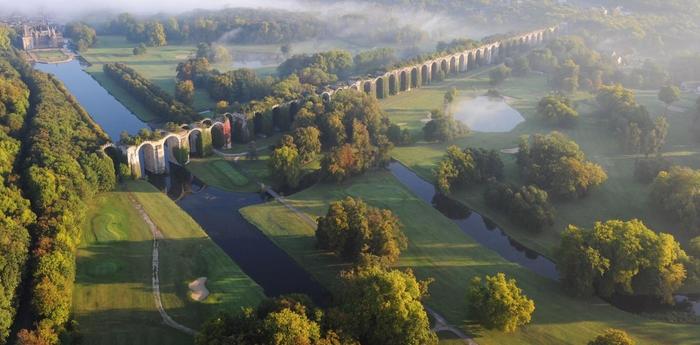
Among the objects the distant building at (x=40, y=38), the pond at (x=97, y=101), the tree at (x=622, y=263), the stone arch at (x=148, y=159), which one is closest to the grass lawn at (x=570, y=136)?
the tree at (x=622, y=263)

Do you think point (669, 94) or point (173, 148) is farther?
point (669, 94)

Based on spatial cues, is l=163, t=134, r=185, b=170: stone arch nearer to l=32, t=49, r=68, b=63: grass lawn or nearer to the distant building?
l=32, t=49, r=68, b=63: grass lawn

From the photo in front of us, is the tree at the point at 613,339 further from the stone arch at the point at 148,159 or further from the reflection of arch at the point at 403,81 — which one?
the reflection of arch at the point at 403,81

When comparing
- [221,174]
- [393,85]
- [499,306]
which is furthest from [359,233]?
[393,85]

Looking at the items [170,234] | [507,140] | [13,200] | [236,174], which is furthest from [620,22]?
[13,200]

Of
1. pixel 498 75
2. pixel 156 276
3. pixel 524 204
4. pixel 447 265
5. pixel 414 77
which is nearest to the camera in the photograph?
pixel 156 276

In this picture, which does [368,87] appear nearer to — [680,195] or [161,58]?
[680,195]
